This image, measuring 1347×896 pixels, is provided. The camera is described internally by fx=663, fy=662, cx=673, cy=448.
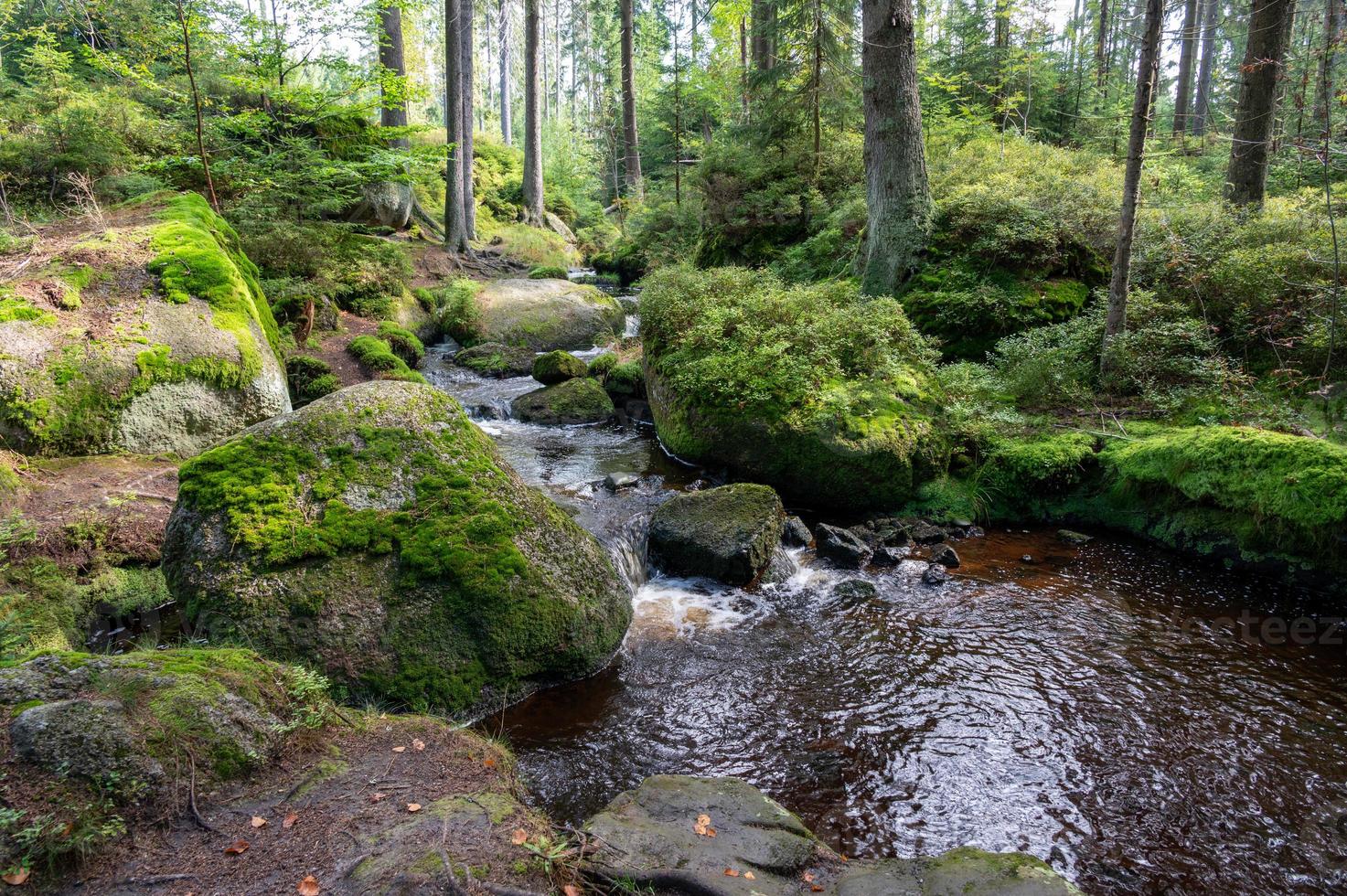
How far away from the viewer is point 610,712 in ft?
16.4

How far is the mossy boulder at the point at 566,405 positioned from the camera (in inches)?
483

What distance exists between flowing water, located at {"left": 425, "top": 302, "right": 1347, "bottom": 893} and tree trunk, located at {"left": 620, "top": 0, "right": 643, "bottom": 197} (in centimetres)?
2544

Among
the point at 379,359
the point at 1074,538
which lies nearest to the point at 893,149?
the point at 1074,538

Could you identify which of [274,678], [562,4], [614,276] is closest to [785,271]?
[614,276]

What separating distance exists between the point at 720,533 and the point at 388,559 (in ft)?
11.6

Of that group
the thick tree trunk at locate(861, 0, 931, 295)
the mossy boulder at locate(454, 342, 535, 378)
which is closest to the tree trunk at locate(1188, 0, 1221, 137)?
the thick tree trunk at locate(861, 0, 931, 295)

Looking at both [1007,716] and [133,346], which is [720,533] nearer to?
[1007,716]

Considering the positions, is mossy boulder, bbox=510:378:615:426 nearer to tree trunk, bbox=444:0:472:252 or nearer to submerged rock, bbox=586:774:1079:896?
submerged rock, bbox=586:774:1079:896

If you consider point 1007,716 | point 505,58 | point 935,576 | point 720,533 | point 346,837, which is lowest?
point 1007,716

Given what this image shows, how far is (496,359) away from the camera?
14.7 meters

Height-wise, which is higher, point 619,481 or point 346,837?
point 346,837

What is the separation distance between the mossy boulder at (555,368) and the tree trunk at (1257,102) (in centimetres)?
1210

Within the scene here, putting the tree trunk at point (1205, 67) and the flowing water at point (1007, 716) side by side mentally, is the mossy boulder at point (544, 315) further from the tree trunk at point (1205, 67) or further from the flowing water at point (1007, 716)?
the tree trunk at point (1205, 67)

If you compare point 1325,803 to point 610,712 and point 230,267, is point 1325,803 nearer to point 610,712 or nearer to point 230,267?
point 610,712
